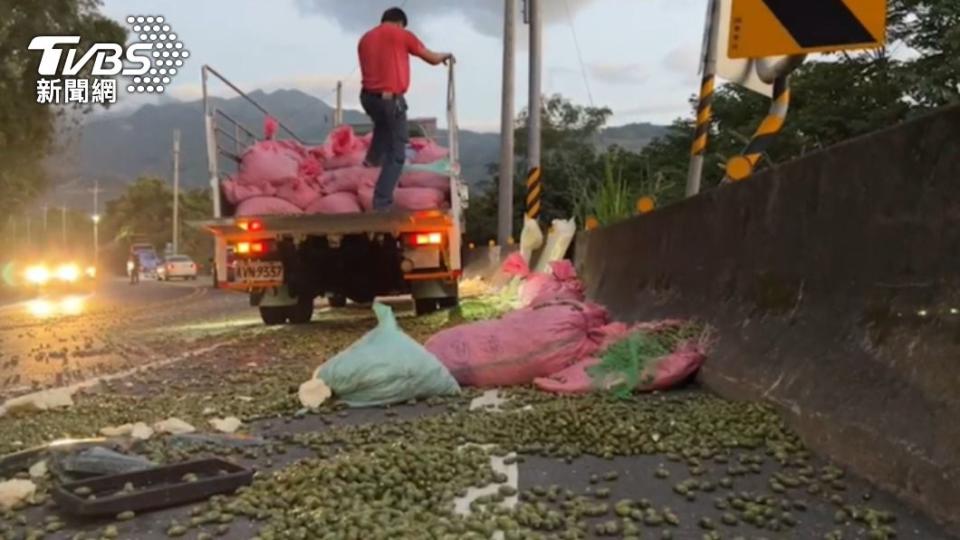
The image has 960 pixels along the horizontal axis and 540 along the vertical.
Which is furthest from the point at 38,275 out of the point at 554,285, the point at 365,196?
the point at 554,285

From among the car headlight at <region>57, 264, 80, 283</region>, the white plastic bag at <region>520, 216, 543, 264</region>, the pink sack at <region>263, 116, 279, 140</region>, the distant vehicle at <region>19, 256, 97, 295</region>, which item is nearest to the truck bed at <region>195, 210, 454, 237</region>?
the pink sack at <region>263, 116, 279, 140</region>

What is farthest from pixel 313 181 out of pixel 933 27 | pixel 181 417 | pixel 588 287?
pixel 933 27

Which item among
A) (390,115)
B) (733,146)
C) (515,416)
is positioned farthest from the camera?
(733,146)

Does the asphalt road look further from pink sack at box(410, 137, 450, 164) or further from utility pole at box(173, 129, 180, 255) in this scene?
utility pole at box(173, 129, 180, 255)

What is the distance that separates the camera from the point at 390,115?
957cm

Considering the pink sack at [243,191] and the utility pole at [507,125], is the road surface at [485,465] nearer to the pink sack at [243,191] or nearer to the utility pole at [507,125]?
the pink sack at [243,191]

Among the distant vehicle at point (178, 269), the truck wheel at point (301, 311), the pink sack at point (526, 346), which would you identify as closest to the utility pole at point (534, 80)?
the truck wheel at point (301, 311)

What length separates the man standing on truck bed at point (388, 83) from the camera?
9469 millimetres

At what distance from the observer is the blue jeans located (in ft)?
31.3

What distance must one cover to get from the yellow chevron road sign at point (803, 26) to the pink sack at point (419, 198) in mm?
6230

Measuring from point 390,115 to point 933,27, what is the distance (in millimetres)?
17694

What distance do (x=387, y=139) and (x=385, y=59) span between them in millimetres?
820

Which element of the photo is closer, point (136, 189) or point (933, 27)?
point (933, 27)

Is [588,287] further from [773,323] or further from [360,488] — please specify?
[360,488]
